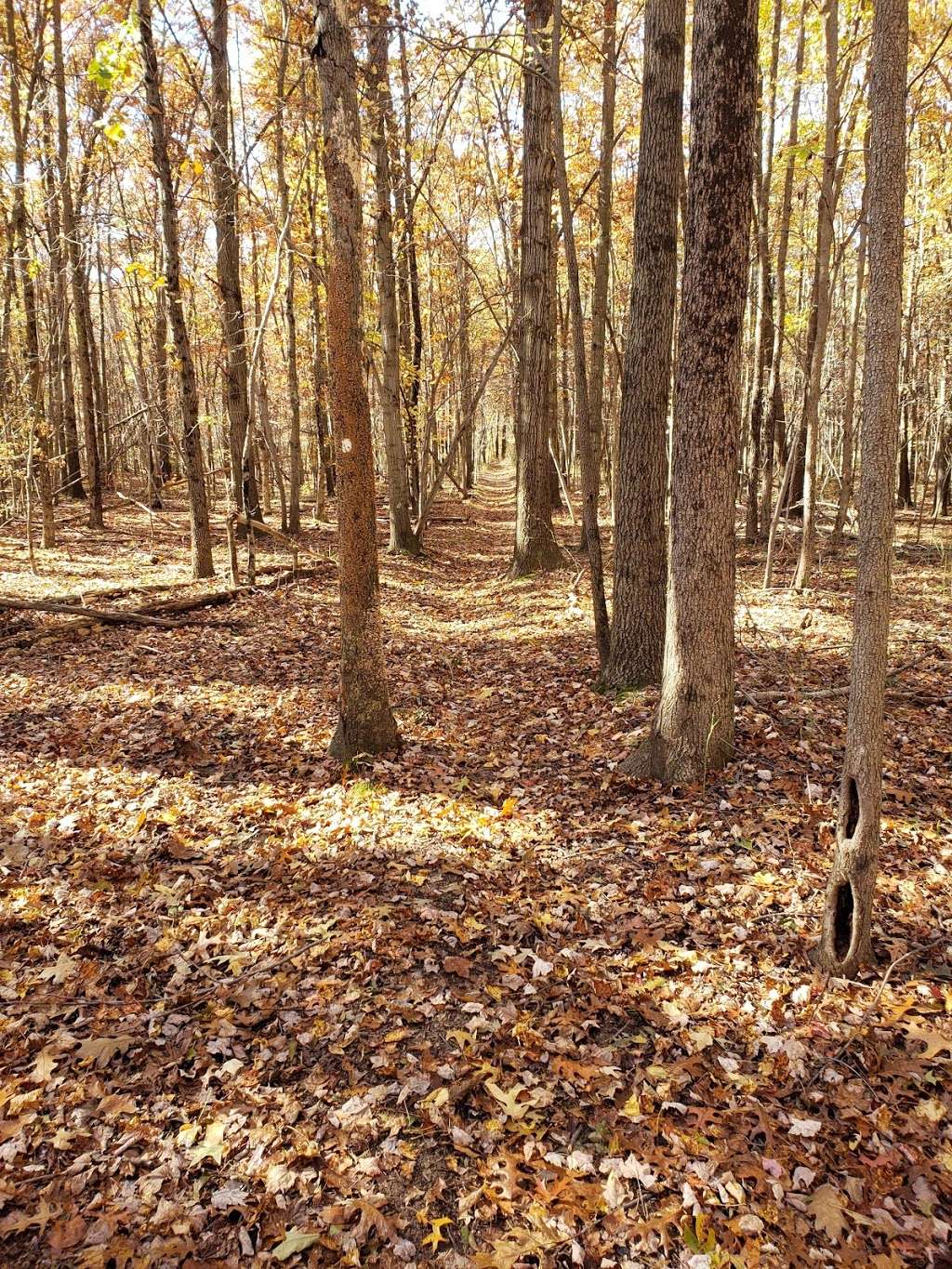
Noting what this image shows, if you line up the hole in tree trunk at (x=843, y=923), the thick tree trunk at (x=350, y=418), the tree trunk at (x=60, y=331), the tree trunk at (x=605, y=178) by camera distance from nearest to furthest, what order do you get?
the hole in tree trunk at (x=843, y=923) → the thick tree trunk at (x=350, y=418) → the tree trunk at (x=605, y=178) → the tree trunk at (x=60, y=331)

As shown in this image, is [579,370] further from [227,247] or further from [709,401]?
[227,247]

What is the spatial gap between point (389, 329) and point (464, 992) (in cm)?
1383

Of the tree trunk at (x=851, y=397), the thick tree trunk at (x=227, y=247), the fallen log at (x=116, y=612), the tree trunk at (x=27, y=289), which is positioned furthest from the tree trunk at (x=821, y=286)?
the tree trunk at (x=27, y=289)

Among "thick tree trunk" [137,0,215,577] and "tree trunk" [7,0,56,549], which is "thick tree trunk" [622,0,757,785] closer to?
"thick tree trunk" [137,0,215,577]

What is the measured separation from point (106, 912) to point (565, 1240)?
344 cm

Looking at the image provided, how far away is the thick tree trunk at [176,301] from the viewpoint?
10.2 meters

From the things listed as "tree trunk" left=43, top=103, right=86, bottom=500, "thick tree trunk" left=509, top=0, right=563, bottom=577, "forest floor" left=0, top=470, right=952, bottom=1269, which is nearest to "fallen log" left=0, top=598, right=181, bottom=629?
"forest floor" left=0, top=470, right=952, bottom=1269

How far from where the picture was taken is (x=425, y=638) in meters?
11.1

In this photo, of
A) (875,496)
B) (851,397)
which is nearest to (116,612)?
(875,496)

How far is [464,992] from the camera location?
4.29 m

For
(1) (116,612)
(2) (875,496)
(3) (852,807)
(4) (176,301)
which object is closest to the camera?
(2) (875,496)

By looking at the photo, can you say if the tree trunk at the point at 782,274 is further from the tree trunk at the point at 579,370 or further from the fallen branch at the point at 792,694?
the tree trunk at the point at 579,370

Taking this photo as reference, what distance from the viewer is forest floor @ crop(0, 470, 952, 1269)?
3045mm

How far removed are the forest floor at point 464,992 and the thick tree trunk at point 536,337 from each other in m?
6.08
